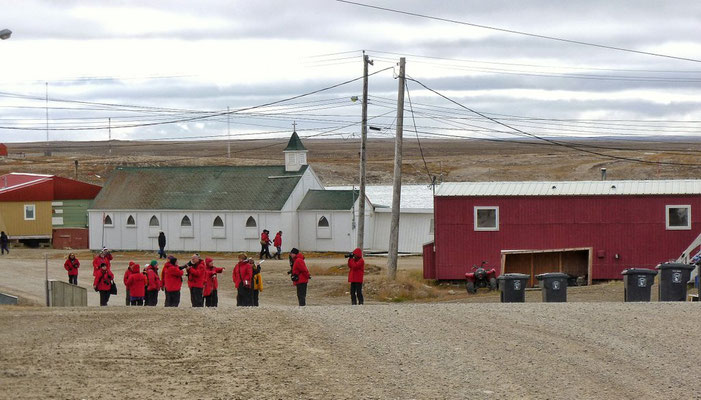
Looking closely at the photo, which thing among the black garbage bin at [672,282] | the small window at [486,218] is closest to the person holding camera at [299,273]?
the black garbage bin at [672,282]

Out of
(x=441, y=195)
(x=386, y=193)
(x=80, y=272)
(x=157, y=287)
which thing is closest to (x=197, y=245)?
(x=80, y=272)

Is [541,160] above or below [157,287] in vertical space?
above

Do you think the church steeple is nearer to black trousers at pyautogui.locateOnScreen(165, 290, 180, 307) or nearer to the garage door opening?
the garage door opening

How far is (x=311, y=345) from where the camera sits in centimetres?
1639

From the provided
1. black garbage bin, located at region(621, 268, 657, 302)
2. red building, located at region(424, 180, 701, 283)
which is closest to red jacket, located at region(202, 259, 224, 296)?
black garbage bin, located at region(621, 268, 657, 302)

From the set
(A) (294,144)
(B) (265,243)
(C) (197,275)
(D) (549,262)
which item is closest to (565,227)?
(D) (549,262)

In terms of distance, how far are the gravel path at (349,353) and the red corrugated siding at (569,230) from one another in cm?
1747

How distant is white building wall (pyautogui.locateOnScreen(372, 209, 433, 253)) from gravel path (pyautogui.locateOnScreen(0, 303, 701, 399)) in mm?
35181

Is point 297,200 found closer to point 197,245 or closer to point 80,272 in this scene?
point 197,245

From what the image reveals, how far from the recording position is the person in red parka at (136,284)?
24609 mm

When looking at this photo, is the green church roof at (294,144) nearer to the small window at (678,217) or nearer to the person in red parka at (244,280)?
the small window at (678,217)

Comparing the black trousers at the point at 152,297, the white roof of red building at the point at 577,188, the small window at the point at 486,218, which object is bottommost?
the black trousers at the point at 152,297

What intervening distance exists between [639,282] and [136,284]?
13039 mm

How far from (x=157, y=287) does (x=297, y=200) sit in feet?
101
